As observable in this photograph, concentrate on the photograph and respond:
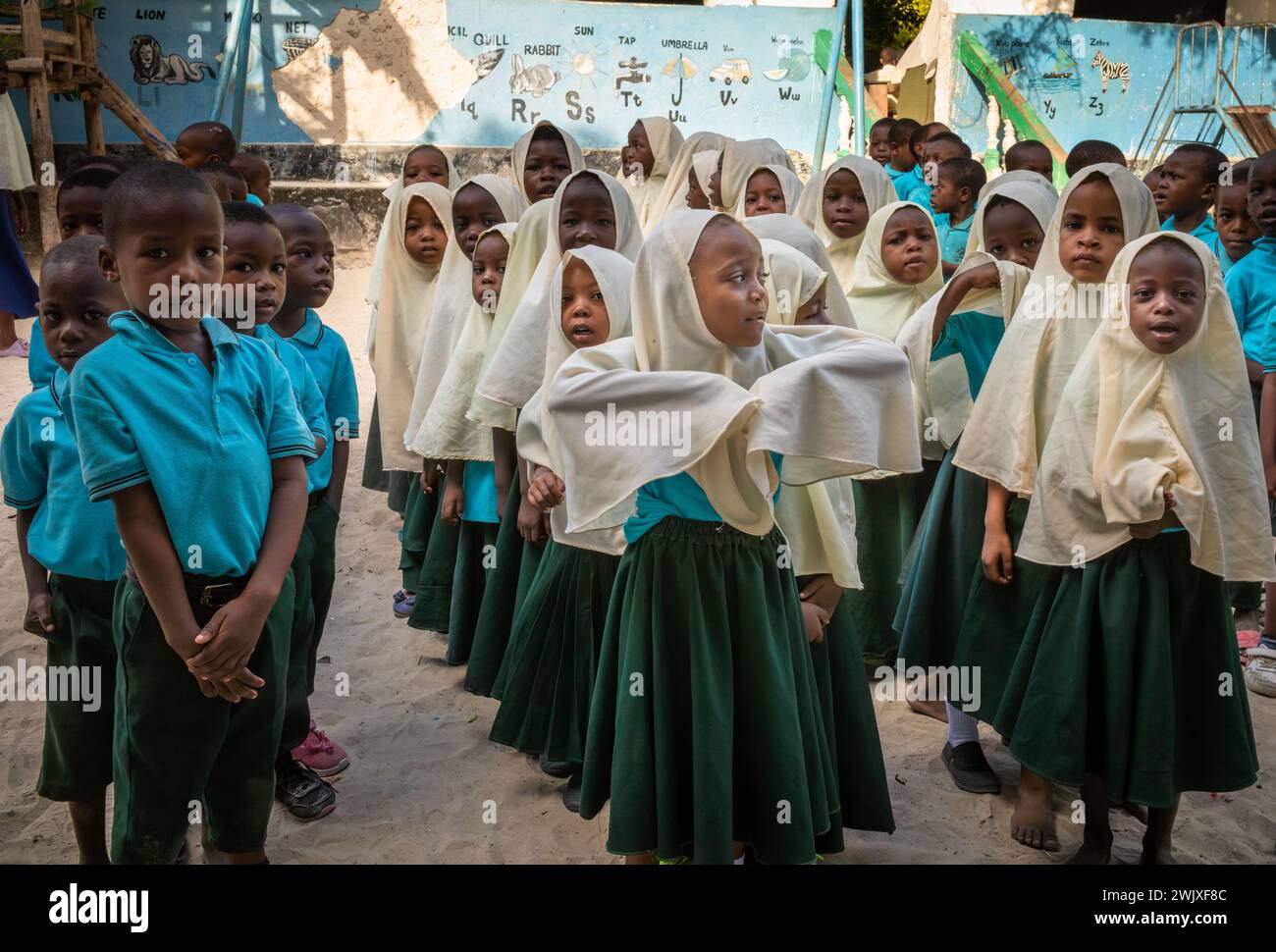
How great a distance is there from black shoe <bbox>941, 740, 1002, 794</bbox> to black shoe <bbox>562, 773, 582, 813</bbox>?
1.17 meters

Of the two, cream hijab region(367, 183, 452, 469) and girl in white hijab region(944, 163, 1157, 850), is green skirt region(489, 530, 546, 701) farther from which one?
girl in white hijab region(944, 163, 1157, 850)

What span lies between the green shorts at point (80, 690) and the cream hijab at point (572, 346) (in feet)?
3.49

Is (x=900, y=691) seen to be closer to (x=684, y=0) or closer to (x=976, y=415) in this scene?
(x=976, y=415)

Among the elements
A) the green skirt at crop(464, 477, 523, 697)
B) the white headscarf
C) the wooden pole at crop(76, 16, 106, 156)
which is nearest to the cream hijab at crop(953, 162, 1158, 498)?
the white headscarf

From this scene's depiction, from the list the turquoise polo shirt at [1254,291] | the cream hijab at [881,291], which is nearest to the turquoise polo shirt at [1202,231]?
the turquoise polo shirt at [1254,291]

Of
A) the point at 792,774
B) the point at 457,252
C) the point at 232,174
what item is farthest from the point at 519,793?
the point at 232,174

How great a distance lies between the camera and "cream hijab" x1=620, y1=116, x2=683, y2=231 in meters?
5.85

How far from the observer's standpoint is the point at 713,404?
194 centimetres

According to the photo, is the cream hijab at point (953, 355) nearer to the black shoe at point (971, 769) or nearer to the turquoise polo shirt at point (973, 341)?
the turquoise polo shirt at point (973, 341)

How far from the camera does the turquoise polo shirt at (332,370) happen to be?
322 cm

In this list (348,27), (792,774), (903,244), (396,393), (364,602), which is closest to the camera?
(792,774)

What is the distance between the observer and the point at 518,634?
3.10 m

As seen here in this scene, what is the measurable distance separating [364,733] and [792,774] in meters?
1.91

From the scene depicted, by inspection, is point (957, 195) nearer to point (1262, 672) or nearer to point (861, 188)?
point (861, 188)
